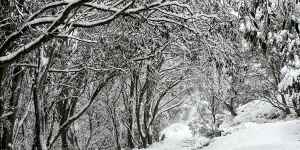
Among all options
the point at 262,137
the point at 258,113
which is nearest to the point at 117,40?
the point at 262,137

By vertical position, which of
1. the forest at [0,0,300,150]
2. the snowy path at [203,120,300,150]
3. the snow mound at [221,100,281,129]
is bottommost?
the snowy path at [203,120,300,150]

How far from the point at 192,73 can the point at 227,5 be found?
1337 cm

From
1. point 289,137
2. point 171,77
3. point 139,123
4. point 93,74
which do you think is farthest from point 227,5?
point 171,77

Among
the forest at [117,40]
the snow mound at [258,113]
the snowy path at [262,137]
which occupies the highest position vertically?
the forest at [117,40]

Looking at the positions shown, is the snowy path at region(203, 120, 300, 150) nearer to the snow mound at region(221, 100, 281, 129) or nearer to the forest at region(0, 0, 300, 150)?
the forest at region(0, 0, 300, 150)

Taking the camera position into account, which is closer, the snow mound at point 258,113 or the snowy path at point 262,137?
the snowy path at point 262,137

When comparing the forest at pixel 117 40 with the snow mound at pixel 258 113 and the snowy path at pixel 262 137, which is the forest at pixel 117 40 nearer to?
the snowy path at pixel 262 137

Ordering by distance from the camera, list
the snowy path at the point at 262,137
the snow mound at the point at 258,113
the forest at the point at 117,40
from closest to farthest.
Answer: the forest at the point at 117,40, the snowy path at the point at 262,137, the snow mound at the point at 258,113

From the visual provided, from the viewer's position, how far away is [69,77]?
12.7m

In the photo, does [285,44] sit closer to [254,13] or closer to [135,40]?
[254,13]

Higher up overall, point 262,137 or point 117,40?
point 117,40

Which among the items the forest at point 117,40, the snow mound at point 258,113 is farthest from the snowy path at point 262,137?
the snow mound at point 258,113

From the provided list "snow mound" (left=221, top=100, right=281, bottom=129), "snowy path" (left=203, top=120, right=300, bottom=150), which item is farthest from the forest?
"snow mound" (left=221, top=100, right=281, bottom=129)

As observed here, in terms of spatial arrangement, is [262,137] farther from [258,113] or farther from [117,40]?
[258,113]
